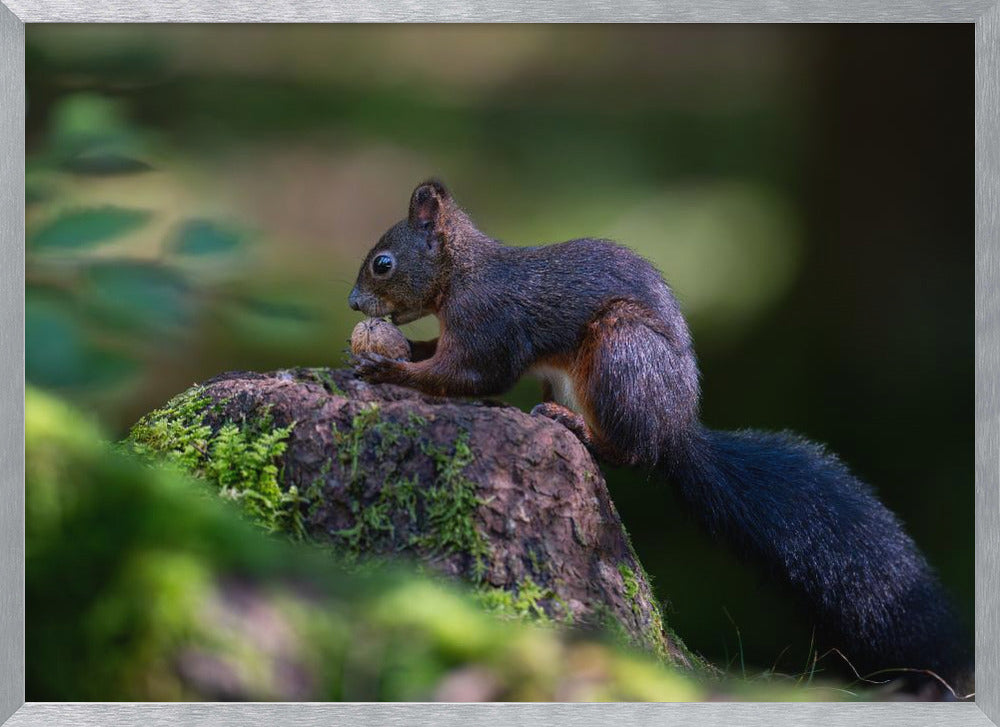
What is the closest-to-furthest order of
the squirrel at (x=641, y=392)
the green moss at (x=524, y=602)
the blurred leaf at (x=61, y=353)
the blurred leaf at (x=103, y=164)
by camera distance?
1. the green moss at (x=524, y=602)
2. the blurred leaf at (x=61, y=353)
3. the blurred leaf at (x=103, y=164)
4. the squirrel at (x=641, y=392)

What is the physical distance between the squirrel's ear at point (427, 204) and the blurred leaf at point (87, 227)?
2.65ft

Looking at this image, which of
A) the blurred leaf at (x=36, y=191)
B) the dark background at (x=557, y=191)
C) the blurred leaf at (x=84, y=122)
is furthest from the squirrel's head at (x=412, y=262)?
the blurred leaf at (x=36, y=191)

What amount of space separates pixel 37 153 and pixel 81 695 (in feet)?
4.56

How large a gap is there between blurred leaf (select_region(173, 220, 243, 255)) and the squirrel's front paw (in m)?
0.49

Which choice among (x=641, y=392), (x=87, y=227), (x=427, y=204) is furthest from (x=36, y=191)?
(x=641, y=392)

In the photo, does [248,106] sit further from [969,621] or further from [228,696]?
[969,621]

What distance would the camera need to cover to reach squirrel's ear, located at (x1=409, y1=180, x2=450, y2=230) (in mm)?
3291

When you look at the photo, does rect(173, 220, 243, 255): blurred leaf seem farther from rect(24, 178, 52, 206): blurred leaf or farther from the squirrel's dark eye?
the squirrel's dark eye

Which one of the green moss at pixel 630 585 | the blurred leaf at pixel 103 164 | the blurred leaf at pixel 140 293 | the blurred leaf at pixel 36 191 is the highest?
the blurred leaf at pixel 103 164

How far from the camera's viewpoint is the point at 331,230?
345 cm

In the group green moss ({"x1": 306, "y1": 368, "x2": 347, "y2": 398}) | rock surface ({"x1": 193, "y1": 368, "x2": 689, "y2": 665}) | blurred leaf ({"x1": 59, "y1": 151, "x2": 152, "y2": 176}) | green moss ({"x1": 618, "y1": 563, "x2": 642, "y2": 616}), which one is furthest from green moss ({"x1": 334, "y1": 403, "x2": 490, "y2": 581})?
blurred leaf ({"x1": 59, "y1": 151, "x2": 152, "y2": 176})

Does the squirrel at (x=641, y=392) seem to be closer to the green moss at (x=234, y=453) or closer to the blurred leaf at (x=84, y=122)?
the green moss at (x=234, y=453)

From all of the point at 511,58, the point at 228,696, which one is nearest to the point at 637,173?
the point at 511,58

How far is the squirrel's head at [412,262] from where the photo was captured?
10.9 feet
